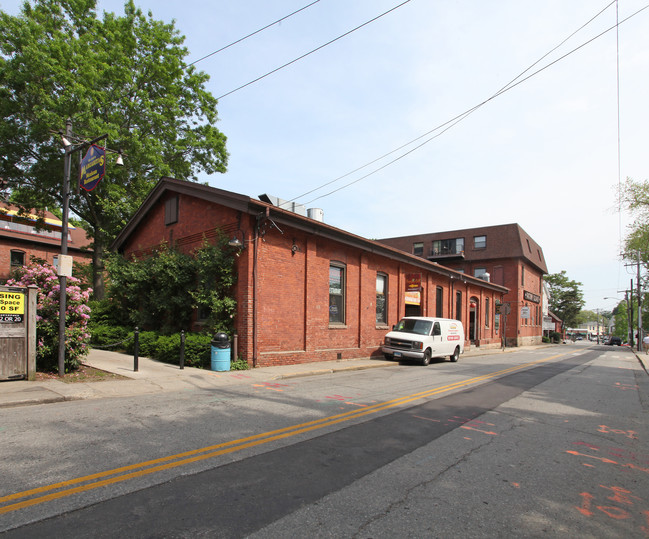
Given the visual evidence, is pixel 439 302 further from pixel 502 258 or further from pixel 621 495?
pixel 502 258

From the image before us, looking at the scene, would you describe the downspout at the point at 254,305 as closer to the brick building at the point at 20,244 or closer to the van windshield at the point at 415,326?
the van windshield at the point at 415,326

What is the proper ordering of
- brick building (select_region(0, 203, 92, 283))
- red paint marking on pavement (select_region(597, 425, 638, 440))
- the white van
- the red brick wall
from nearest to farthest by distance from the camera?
red paint marking on pavement (select_region(597, 425, 638, 440)) < the red brick wall < the white van < brick building (select_region(0, 203, 92, 283))

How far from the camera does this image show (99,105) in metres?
19.7

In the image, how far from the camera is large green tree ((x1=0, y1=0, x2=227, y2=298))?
19.0 meters

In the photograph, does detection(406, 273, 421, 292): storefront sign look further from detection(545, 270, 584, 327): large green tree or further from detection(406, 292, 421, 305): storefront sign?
detection(545, 270, 584, 327): large green tree

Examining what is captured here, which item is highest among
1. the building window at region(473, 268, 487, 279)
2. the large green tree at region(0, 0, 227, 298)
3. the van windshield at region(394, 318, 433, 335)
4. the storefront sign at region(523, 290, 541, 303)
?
the large green tree at region(0, 0, 227, 298)

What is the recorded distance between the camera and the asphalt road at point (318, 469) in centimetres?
323

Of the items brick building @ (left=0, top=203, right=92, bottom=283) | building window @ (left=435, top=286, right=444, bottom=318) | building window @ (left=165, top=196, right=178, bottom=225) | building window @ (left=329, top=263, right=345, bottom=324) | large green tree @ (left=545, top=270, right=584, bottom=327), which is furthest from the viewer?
large green tree @ (left=545, top=270, right=584, bottom=327)

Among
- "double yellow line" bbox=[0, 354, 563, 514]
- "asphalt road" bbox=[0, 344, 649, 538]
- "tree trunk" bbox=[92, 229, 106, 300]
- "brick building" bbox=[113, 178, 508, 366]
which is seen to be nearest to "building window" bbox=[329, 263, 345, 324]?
"brick building" bbox=[113, 178, 508, 366]

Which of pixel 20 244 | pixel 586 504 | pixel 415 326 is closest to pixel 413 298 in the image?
pixel 415 326

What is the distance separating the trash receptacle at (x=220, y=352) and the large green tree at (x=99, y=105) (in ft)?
43.0

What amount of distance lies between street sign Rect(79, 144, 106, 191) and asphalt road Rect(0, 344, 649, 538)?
5.09 meters

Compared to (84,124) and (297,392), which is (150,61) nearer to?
(84,124)

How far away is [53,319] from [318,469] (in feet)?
27.2
